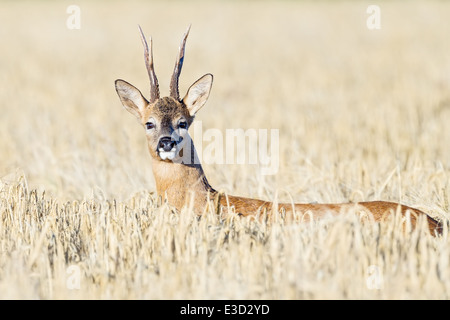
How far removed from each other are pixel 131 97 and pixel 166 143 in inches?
31.9

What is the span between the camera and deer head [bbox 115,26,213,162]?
6.36 m

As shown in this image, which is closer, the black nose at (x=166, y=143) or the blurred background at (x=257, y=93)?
the black nose at (x=166, y=143)

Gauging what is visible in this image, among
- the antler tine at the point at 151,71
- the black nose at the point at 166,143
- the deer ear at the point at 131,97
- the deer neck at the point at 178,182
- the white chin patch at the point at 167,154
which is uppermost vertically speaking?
the antler tine at the point at 151,71

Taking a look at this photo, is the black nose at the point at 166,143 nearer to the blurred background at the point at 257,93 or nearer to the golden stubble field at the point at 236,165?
the golden stubble field at the point at 236,165

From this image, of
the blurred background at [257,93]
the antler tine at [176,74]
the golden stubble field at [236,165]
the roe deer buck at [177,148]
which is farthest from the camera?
the blurred background at [257,93]

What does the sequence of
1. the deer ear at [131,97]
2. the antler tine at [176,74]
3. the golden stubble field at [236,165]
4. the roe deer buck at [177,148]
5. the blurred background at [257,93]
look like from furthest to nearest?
the blurred background at [257,93] → the deer ear at [131,97] → the antler tine at [176,74] → the roe deer buck at [177,148] → the golden stubble field at [236,165]

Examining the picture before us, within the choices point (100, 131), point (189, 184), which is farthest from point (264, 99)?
point (189, 184)

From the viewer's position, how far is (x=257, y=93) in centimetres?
1527

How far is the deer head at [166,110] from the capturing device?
636cm

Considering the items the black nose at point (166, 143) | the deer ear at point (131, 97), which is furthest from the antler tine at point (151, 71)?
the black nose at point (166, 143)

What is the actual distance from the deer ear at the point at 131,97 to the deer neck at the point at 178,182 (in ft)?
2.09

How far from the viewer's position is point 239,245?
4934mm

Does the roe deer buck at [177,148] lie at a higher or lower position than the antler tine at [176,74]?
lower

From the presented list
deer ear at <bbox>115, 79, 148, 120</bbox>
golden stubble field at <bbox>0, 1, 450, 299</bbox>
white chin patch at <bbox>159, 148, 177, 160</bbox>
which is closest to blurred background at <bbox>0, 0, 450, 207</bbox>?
golden stubble field at <bbox>0, 1, 450, 299</bbox>
